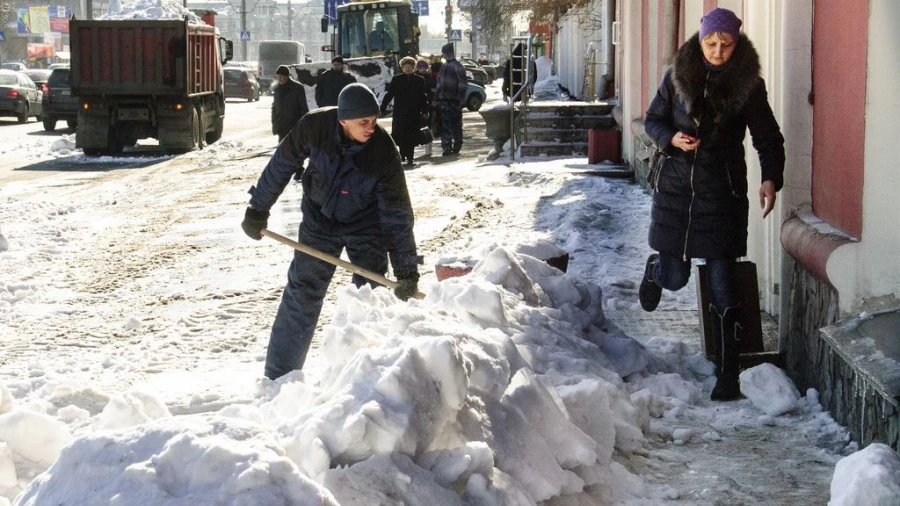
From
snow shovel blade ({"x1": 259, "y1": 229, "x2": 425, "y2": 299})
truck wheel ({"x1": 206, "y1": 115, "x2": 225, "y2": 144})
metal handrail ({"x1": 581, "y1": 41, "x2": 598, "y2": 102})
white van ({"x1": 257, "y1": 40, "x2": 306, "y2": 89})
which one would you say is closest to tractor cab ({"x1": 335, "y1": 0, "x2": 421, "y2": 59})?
metal handrail ({"x1": 581, "y1": 41, "x2": 598, "y2": 102})

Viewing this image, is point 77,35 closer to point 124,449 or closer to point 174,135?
point 174,135

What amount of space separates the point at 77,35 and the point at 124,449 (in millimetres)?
18818

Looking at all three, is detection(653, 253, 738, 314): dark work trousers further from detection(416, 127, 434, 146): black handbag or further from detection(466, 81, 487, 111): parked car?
detection(466, 81, 487, 111): parked car

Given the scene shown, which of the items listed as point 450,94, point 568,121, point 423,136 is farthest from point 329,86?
point 568,121

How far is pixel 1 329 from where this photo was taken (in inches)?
300

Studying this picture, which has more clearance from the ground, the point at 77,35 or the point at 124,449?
the point at 77,35

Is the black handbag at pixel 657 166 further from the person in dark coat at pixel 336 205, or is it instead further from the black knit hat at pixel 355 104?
the black knit hat at pixel 355 104

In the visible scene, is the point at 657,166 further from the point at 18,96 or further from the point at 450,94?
the point at 18,96

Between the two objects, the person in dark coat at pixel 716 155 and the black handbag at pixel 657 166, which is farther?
the black handbag at pixel 657 166

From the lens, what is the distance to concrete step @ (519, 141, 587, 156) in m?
18.2

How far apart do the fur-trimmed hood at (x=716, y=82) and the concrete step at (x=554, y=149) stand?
12832 mm

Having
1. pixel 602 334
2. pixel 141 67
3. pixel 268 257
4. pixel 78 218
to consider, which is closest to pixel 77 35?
pixel 141 67

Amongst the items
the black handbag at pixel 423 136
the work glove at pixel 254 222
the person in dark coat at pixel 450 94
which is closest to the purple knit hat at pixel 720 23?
the work glove at pixel 254 222

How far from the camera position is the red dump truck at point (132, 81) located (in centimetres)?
2050
